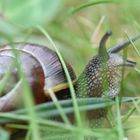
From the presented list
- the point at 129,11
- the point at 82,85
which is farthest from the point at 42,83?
the point at 129,11

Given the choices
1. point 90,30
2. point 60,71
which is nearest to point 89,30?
point 90,30

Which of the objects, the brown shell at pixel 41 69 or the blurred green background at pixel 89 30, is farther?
the blurred green background at pixel 89 30

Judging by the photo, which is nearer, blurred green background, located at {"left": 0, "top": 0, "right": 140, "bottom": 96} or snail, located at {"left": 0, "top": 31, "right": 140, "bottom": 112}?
snail, located at {"left": 0, "top": 31, "right": 140, "bottom": 112}

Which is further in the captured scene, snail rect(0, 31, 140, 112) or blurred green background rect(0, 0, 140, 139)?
blurred green background rect(0, 0, 140, 139)

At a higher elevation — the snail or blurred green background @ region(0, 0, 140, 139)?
blurred green background @ region(0, 0, 140, 139)

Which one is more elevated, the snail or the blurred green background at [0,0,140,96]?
the blurred green background at [0,0,140,96]

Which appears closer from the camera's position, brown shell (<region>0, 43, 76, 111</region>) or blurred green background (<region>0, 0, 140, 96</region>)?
brown shell (<region>0, 43, 76, 111</region>)

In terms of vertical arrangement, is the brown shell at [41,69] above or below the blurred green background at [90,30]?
below

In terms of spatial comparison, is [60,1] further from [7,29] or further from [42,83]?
[42,83]
